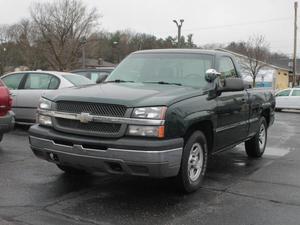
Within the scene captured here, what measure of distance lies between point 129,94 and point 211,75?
133cm

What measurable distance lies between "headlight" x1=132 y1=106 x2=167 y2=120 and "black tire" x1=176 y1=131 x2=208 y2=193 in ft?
2.05

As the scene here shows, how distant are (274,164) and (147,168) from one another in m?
3.76

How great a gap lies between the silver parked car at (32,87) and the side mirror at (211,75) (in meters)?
5.28

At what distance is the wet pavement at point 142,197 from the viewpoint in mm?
4816

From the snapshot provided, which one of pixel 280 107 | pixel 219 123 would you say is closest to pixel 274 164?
pixel 219 123

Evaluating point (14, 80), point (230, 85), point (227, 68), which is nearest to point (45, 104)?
point (230, 85)

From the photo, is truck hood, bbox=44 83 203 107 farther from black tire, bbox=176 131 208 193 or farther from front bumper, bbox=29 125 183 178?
black tire, bbox=176 131 208 193

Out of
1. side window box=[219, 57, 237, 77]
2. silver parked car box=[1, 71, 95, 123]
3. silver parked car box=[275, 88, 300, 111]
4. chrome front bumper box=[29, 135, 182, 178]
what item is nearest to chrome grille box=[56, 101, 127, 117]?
chrome front bumper box=[29, 135, 182, 178]

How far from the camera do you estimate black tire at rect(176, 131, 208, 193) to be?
5418 millimetres

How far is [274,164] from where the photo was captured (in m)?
8.00

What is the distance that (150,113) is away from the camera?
5.03 metres

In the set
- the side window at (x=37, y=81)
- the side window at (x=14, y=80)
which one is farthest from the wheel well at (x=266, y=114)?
the side window at (x=14, y=80)

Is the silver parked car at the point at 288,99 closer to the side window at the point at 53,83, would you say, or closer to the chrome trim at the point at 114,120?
the side window at the point at 53,83

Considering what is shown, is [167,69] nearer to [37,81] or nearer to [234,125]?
[234,125]
